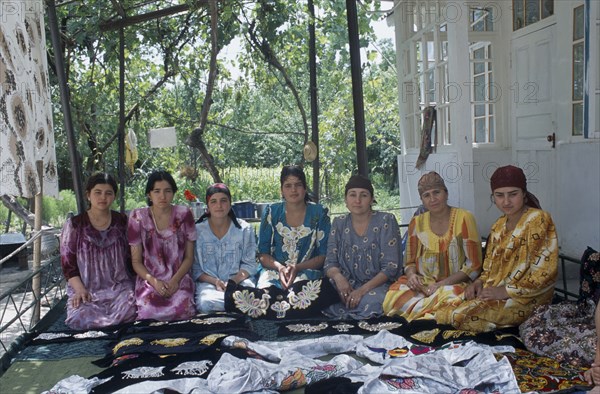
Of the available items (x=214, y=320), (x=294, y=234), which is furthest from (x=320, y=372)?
(x=294, y=234)

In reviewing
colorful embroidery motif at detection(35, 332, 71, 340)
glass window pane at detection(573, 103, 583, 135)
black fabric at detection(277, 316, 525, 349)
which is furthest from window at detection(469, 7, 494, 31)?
colorful embroidery motif at detection(35, 332, 71, 340)

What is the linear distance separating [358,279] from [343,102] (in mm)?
6491

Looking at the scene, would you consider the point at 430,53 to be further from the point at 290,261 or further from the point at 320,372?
the point at 320,372

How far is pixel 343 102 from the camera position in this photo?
34.1 feet

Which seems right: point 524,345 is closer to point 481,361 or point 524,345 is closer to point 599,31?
point 481,361

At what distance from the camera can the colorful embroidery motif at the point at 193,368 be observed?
9.59 ft

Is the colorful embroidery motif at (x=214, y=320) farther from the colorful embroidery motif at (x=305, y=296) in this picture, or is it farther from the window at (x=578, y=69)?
the window at (x=578, y=69)

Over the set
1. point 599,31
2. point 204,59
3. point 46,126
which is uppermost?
point 204,59

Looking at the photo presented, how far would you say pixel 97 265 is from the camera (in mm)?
4168

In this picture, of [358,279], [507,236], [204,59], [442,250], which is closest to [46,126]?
[358,279]

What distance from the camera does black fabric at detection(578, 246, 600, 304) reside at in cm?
316

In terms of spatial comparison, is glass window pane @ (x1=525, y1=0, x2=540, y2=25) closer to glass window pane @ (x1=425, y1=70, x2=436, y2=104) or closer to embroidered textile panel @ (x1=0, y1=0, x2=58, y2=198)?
glass window pane @ (x1=425, y1=70, x2=436, y2=104)

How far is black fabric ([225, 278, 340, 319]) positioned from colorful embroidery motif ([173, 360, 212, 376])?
107 cm

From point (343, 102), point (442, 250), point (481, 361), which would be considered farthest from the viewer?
point (343, 102)
